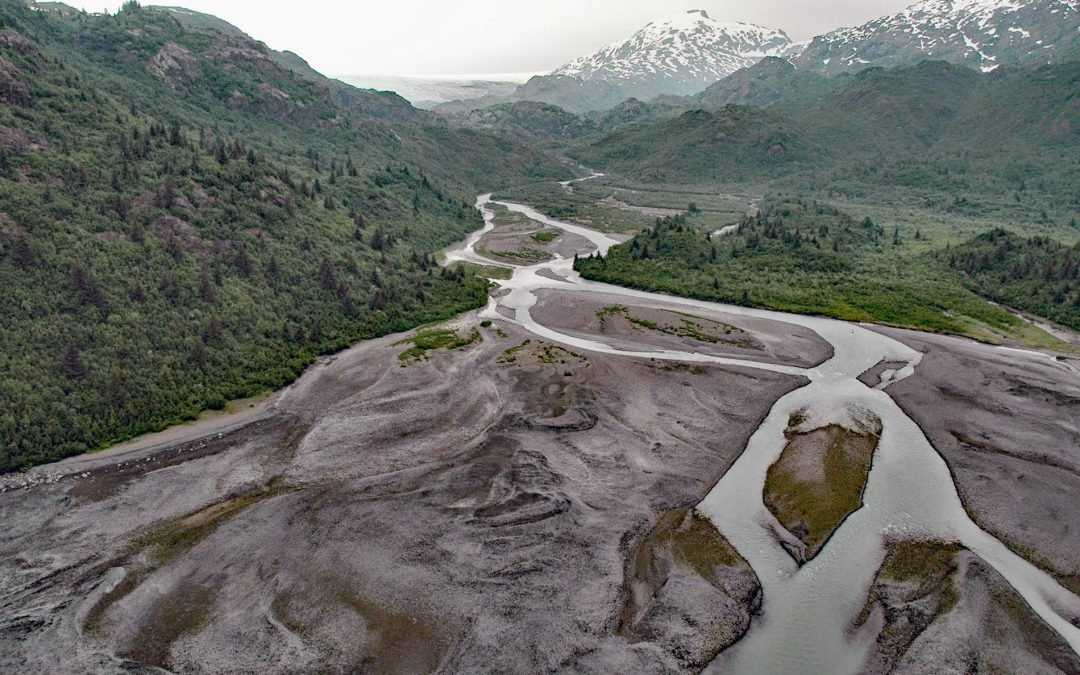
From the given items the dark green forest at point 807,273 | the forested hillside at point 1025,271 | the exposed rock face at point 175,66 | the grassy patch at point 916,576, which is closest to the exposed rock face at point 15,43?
the exposed rock face at point 175,66

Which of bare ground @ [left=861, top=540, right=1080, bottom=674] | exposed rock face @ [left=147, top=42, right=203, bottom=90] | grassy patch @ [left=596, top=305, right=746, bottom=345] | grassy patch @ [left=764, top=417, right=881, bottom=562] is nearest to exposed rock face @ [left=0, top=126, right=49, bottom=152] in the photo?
grassy patch @ [left=596, top=305, right=746, bottom=345]

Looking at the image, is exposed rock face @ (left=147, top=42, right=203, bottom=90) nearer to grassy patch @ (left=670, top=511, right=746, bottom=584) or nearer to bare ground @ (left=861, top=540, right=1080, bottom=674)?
grassy patch @ (left=670, top=511, right=746, bottom=584)

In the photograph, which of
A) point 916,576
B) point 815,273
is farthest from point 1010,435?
point 815,273

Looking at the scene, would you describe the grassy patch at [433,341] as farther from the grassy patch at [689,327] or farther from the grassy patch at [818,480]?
the grassy patch at [818,480]

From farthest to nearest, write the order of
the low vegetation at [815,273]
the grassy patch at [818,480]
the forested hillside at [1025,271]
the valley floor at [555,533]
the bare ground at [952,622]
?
the low vegetation at [815,273] < the forested hillside at [1025,271] < the grassy patch at [818,480] < the valley floor at [555,533] < the bare ground at [952,622]

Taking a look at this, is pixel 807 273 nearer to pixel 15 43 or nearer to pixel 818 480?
pixel 818 480

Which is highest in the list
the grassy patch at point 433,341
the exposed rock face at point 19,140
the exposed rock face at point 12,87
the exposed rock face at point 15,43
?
the exposed rock face at point 15,43

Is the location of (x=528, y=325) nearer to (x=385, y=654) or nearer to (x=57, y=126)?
(x=385, y=654)
